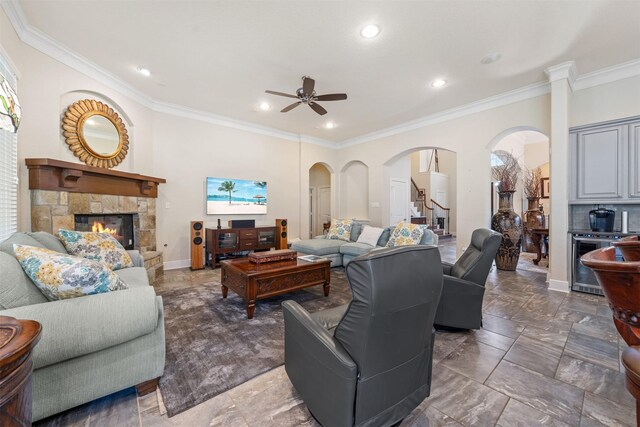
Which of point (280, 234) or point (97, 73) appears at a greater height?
point (97, 73)

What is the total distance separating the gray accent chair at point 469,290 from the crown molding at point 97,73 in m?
→ 4.84

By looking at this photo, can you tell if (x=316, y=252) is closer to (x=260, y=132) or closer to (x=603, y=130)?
(x=260, y=132)

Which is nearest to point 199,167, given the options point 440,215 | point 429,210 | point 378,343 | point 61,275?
point 61,275

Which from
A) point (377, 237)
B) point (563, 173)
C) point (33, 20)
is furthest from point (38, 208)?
point (563, 173)

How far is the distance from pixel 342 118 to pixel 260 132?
195 cm

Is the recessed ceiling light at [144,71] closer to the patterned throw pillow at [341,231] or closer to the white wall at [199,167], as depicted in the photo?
the white wall at [199,167]

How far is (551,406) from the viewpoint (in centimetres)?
156

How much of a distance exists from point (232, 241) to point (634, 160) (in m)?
6.16

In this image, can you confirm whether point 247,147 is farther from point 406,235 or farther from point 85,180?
point 406,235

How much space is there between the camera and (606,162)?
353 cm

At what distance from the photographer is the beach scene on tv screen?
18.0 feet

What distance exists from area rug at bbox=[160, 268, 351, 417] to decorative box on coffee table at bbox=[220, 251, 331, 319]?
0.20 metres

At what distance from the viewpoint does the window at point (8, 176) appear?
2.41m

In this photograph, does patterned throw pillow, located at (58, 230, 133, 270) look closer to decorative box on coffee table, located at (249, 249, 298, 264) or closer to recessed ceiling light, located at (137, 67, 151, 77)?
decorative box on coffee table, located at (249, 249, 298, 264)
